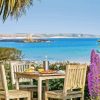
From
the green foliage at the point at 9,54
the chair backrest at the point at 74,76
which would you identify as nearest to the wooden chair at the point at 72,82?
the chair backrest at the point at 74,76

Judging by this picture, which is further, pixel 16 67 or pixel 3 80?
pixel 16 67

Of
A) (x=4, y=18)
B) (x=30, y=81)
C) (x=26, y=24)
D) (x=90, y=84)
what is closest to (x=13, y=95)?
(x=30, y=81)

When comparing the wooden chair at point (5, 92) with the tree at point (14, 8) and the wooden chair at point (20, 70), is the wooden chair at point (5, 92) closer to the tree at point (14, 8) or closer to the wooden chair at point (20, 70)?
the wooden chair at point (20, 70)

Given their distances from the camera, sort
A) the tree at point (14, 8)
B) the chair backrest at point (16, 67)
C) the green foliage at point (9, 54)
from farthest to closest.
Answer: the green foliage at point (9, 54) → the tree at point (14, 8) → the chair backrest at point (16, 67)

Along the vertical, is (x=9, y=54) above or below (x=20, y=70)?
below

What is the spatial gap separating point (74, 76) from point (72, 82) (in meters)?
0.11

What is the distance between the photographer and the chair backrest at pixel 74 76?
8.78 m

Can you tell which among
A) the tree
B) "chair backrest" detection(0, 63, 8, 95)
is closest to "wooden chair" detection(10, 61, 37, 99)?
"chair backrest" detection(0, 63, 8, 95)

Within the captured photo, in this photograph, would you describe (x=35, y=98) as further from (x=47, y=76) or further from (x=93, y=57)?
(x=93, y=57)

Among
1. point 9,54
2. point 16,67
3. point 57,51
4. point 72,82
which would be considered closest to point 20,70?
point 16,67

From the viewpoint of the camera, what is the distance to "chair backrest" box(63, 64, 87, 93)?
878 centimetres

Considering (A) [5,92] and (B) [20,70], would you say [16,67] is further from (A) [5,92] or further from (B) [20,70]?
(A) [5,92]

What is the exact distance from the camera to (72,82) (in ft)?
29.4

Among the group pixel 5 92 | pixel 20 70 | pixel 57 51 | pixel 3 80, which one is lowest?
pixel 57 51
